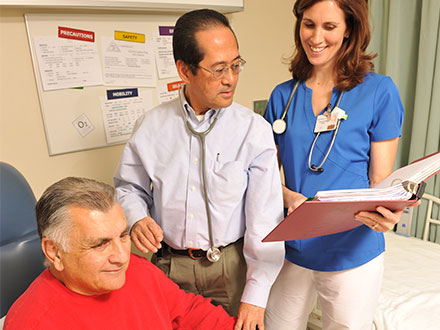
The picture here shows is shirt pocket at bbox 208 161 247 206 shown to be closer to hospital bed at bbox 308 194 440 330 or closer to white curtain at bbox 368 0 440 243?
hospital bed at bbox 308 194 440 330

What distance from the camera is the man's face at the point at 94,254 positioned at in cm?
104

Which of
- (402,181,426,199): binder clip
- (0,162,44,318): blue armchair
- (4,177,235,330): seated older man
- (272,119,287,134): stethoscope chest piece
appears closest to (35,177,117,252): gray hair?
(4,177,235,330): seated older man

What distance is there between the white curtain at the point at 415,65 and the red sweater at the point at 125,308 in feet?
6.54

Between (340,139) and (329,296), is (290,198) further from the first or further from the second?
(329,296)

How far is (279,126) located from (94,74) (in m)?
1.03

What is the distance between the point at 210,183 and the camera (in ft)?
4.25

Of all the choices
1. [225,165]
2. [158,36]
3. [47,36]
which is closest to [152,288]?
[225,165]

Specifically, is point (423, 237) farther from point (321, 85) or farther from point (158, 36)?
point (158, 36)

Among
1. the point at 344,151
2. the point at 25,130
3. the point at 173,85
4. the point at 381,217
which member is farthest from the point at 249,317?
the point at 173,85

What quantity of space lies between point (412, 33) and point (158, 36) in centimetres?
172

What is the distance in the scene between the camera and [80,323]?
1068mm

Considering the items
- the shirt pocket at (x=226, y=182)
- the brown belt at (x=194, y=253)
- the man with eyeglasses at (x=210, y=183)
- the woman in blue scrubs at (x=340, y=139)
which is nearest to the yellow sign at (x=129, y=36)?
the man with eyeglasses at (x=210, y=183)

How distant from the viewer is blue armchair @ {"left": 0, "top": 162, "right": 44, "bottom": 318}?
4.25 ft

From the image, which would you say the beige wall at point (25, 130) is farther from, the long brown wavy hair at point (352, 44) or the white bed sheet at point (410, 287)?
the white bed sheet at point (410, 287)
